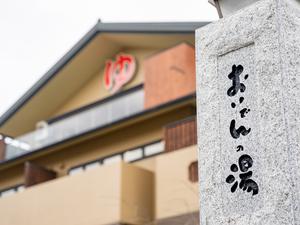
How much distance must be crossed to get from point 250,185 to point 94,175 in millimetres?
10384

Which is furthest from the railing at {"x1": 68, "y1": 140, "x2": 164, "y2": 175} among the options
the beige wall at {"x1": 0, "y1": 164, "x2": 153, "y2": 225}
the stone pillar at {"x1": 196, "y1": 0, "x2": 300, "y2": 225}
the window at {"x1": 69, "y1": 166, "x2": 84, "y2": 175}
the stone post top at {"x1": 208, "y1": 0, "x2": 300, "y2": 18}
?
the stone pillar at {"x1": 196, "y1": 0, "x2": 300, "y2": 225}

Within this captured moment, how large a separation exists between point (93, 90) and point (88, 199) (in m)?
6.85

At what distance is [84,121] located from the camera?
18.3 m

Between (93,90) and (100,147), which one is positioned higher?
(93,90)

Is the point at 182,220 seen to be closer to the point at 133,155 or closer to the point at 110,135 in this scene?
the point at 133,155

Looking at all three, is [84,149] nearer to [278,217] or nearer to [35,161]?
[35,161]

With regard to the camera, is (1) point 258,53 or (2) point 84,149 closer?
(1) point 258,53

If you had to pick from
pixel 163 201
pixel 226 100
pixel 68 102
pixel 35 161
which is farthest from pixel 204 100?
pixel 68 102

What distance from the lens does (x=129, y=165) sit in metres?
14.0

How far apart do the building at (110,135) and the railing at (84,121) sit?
0.04 metres

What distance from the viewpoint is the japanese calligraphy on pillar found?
3.96 m

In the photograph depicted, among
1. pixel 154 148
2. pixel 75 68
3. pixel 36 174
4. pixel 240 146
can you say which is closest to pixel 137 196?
pixel 154 148

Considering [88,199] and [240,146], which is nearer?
[240,146]

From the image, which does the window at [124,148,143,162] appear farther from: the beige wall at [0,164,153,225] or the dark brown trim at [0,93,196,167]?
the beige wall at [0,164,153,225]
